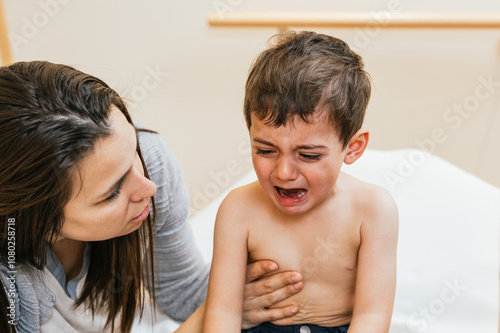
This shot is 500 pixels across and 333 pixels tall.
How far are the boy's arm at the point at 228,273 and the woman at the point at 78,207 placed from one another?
1.6 inches

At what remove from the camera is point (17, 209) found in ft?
2.82

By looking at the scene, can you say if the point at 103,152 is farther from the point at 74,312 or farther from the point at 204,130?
the point at 204,130

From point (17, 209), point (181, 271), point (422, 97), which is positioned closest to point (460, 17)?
point (422, 97)

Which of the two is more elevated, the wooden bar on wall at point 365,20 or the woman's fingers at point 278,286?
the wooden bar on wall at point 365,20

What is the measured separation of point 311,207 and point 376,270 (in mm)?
160

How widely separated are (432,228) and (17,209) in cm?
108

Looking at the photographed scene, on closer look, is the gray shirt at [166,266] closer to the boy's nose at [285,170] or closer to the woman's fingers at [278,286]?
the woman's fingers at [278,286]

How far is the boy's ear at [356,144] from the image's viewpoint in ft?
3.01

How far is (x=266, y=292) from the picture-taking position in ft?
3.41

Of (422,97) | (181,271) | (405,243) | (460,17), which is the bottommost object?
(181,271)

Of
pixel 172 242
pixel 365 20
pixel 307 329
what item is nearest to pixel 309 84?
pixel 307 329

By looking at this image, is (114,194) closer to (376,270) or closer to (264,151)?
(264,151)

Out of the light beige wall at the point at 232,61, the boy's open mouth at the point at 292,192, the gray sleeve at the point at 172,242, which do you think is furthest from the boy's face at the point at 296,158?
the light beige wall at the point at 232,61

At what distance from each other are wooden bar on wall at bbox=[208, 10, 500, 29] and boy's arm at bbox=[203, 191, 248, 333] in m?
1.08
